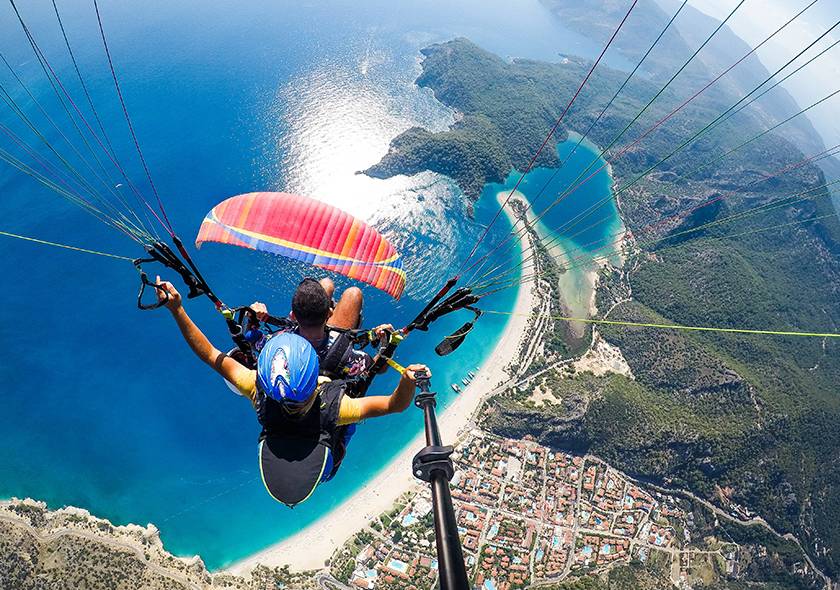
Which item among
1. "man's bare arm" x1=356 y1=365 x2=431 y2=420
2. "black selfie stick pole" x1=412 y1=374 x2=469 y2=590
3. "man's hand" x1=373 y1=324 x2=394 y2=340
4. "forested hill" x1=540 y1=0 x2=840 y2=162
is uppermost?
"forested hill" x1=540 y1=0 x2=840 y2=162

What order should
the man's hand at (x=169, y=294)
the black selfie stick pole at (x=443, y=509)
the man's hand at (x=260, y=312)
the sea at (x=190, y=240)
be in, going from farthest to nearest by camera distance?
the sea at (x=190, y=240), the man's hand at (x=260, y=312), the man's hand at (x=169, y=294), the black selfie stick pole at (x=443, y=509)

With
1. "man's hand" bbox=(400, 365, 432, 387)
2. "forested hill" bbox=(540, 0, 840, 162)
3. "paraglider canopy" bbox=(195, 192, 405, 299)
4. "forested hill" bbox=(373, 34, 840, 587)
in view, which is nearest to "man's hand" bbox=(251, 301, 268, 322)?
"man's hand" bbox=(400, 365, 432, 387)

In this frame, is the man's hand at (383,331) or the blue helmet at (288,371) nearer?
the blue helmet at (288,371)

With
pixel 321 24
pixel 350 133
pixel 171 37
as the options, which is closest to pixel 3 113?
pixel 171 37

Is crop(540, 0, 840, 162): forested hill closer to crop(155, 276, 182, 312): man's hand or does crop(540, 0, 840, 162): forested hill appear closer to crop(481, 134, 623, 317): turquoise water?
crop(481, 134, 623, 317): turquoise water

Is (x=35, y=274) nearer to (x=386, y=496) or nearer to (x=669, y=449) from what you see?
(x=386, y=496)

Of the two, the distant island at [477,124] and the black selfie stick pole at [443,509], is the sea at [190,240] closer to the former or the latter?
the distant island at [477,124]

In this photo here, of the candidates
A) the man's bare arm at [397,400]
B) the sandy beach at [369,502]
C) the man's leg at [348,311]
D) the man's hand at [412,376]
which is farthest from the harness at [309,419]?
the sandy beach at [369,502]
